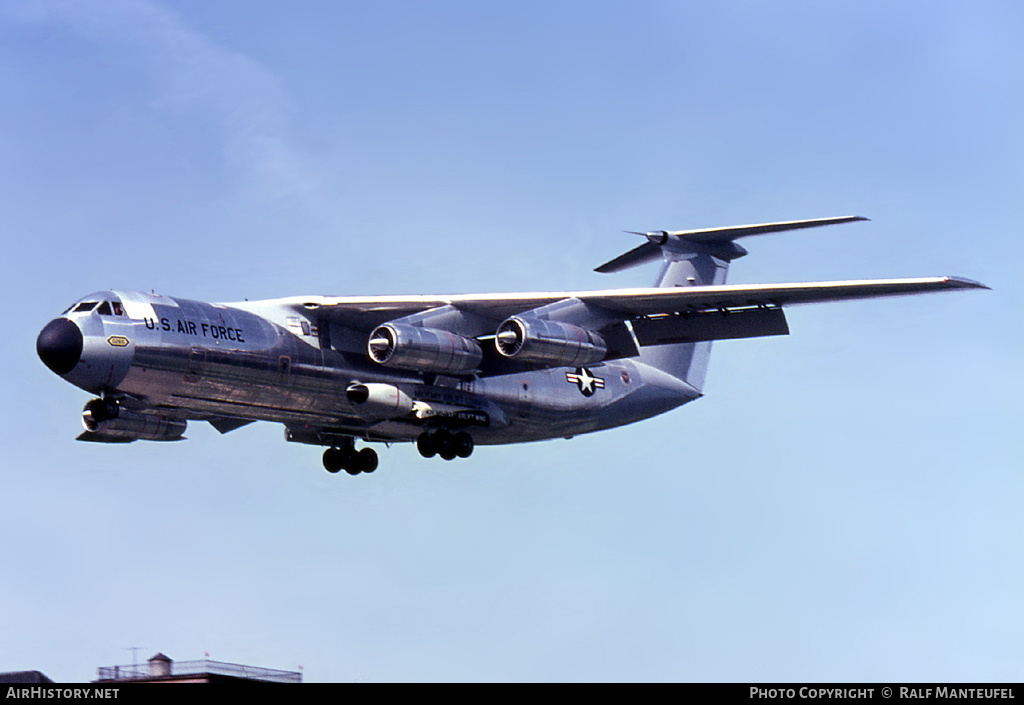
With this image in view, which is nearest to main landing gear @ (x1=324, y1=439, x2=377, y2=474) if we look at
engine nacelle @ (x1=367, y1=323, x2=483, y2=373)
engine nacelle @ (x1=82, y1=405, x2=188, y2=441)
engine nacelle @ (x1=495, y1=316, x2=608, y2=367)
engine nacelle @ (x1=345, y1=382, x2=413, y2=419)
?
engine nacelle @ (x1=345, y1=382, x2=413, y2=419)

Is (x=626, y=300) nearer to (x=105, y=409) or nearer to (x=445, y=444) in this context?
(x=445, y=444)

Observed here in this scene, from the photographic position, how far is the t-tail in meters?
33.8

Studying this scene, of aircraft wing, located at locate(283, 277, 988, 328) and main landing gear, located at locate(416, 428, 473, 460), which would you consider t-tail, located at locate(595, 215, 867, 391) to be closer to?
aircraft wing, located at locate(283, 277, 988, 328)

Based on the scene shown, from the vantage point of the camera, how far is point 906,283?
2823 centimetres

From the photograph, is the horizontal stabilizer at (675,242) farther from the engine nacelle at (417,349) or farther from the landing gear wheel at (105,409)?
the landing gear wheel at (105,409)

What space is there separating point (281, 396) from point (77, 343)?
410 cm

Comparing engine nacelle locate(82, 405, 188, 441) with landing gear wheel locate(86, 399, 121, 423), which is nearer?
landing gear wheel locate(86, 399, 121, 423)

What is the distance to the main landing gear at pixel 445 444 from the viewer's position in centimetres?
3061

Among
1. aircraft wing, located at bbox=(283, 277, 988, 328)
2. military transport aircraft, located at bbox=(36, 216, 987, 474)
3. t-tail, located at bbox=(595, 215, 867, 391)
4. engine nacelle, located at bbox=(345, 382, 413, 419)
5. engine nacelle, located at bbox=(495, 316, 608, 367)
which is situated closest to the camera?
military transport aircraft, located at bbox=(36, 216, 987, 474)

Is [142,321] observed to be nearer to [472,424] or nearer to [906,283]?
[472,424]

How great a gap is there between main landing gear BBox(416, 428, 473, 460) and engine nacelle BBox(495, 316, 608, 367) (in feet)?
8.15

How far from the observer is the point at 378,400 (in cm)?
2919
